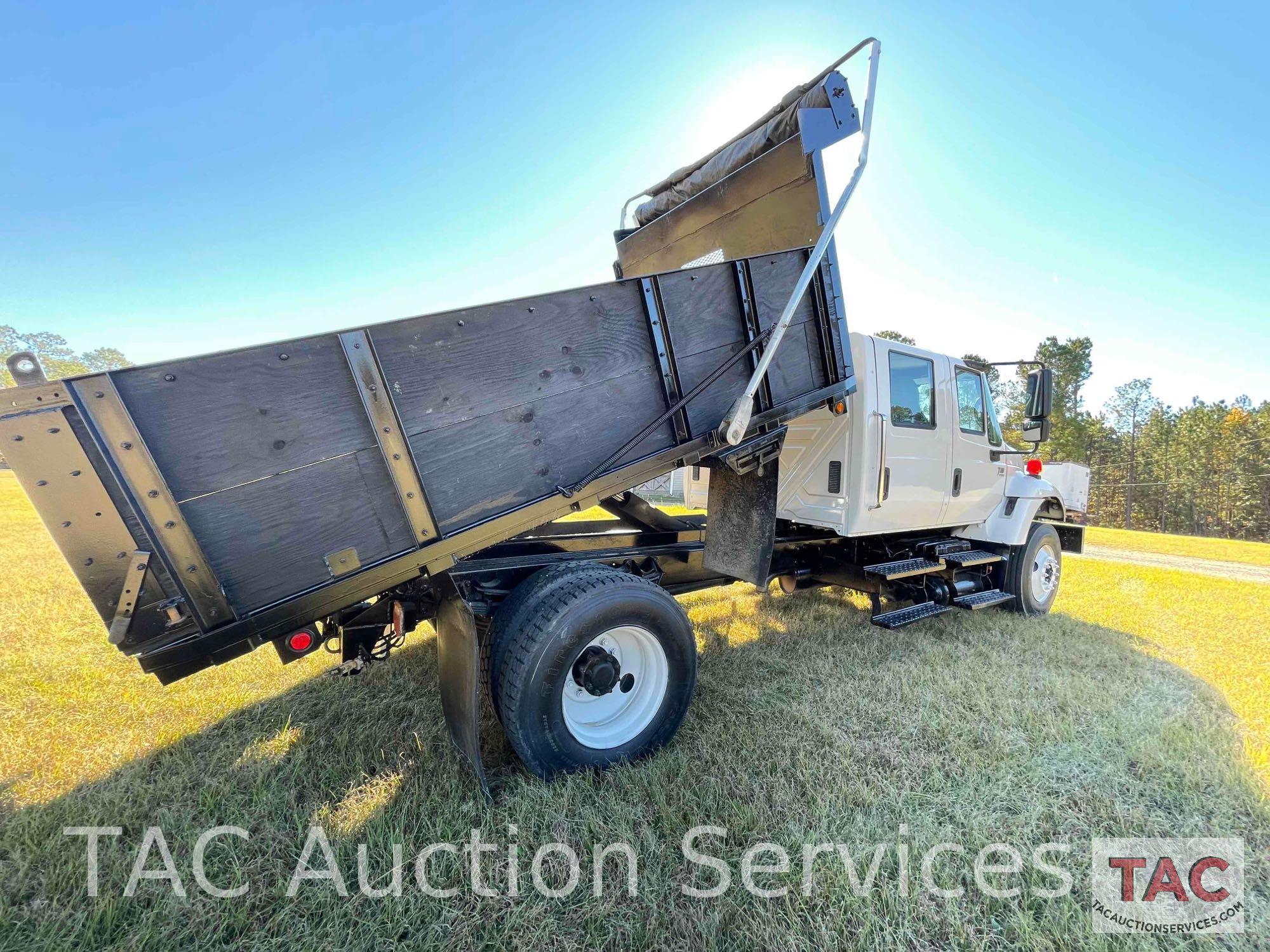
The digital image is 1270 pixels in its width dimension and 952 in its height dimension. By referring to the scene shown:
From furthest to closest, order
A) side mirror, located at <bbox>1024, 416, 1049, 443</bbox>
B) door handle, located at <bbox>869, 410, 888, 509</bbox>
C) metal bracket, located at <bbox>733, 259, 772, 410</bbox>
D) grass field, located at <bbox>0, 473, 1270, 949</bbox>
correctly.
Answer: side mirror, located at <bbox>1024, 416, 1049, 443</bbox>, door handle, located at <bbox>869, 410, 888, 509</bbox>, metal bracket, located at <bbox>733, 259, 772, 410</bbox>, grass field, located at <bbox>0, 473, 1270, 949</bbox>

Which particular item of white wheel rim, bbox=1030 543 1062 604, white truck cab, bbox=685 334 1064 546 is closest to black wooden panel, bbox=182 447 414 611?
white truck cab, bbox=685 334 1064 546

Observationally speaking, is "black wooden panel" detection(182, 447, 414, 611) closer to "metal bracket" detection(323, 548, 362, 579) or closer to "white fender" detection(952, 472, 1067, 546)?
"metal bracket" detection(323, 548, 362, 579)

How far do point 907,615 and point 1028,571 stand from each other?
2.03 metres

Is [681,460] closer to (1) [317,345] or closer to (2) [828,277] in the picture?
(2) [828,277]

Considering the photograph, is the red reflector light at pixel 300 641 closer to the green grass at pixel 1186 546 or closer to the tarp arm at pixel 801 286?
the tarp arm at pixel 801 286

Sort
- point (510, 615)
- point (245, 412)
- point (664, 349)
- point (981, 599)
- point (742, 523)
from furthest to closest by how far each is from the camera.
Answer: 1. point (981, 599)
2. point (742, 523)
3. point (664, 349)
4. point (510, 615)
5. point (245, 412)

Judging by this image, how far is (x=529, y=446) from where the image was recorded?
233cm

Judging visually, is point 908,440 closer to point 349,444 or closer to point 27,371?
point 349,444

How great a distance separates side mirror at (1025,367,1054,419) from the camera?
427cm

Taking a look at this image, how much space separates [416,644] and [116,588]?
105 inches

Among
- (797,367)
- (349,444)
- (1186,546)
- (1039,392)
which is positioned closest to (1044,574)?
(1039,392)

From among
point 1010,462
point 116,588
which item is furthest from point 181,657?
point 1010,462

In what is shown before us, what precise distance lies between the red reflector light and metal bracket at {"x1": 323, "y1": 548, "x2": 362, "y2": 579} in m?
0.38

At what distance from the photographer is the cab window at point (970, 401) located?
4562 millimetres
